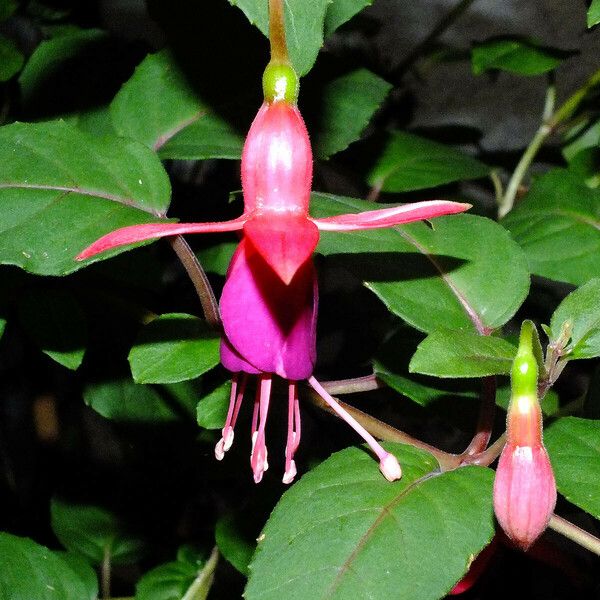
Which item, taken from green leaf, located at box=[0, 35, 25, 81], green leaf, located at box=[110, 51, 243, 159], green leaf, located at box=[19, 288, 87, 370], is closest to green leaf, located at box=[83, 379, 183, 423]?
green leaf, located at box=[19, 288, 87, 370]

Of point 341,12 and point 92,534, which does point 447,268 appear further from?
point 92,534

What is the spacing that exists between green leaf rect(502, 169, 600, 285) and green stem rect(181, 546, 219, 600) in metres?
0.40

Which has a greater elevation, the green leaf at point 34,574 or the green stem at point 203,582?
the green leaf at point 34,574

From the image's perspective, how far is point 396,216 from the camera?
37 cm

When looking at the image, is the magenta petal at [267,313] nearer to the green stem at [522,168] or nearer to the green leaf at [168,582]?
the green leaf at [168,582]

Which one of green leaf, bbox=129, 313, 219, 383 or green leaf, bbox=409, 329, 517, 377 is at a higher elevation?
green leaf, bbox=409, 329, 517, 377

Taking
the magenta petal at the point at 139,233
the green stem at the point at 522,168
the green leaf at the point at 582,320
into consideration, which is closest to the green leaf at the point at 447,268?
the green leaf at the point at 582,320

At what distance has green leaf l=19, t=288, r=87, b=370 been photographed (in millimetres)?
610

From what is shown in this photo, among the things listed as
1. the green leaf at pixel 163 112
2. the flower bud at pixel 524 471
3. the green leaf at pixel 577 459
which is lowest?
the green leaf at pixel 577 459

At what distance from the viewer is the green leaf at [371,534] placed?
390 mm

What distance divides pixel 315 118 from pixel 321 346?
650 mm

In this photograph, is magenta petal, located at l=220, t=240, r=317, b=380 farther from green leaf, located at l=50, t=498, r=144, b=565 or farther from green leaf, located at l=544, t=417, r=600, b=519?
green leaf, located at l=50, t=498, r=144, b=565

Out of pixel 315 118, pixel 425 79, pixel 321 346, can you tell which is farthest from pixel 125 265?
pixel 425 79

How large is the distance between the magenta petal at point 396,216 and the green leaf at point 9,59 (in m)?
0.55
